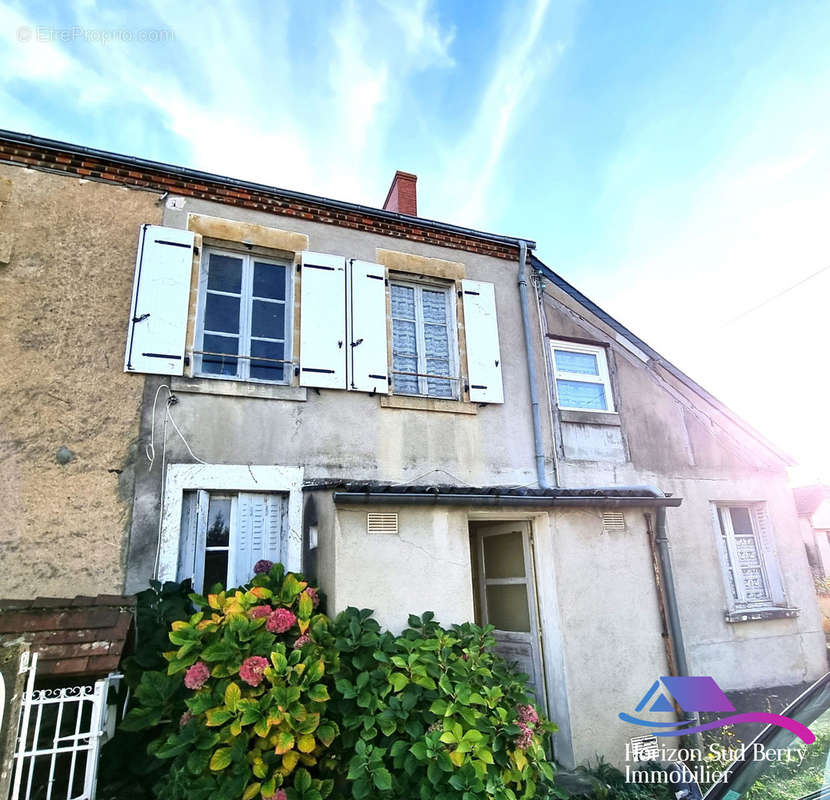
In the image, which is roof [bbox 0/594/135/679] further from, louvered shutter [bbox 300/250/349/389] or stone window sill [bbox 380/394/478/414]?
stone window sill [bbox 380/394/478/414]

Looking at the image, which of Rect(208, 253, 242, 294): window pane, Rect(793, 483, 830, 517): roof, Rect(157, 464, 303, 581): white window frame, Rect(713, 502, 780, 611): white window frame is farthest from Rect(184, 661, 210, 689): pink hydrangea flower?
Rect(793, 483, 830, 517): roof

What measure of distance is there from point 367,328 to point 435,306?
1.17 metres

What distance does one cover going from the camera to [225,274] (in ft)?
19.7

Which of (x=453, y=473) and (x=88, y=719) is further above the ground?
(x=453, y=473)

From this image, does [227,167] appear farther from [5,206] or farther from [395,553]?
Answer: [395,553]

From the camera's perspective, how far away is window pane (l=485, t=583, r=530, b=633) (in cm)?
562

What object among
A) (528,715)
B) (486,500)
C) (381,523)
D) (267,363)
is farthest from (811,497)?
(267,363)

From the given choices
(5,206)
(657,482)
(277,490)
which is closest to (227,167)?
(5,206)

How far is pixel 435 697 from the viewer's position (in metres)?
3.62

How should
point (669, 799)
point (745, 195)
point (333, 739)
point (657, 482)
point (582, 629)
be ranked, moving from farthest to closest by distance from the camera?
1. point (657, 482)
2. point (745, 195)
3. point (582, 629)
4. point (669, 799)
5. point (333, 739)

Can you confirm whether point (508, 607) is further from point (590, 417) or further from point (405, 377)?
point (405, 377)

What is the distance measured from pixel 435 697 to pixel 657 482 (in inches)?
188

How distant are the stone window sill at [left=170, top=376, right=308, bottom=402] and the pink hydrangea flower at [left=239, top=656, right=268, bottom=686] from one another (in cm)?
276

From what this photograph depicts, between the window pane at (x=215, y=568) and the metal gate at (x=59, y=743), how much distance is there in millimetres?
1044
